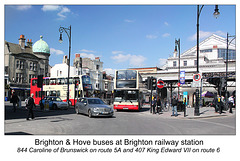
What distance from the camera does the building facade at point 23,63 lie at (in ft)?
183

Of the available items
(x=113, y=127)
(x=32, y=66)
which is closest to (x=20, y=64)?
(x=32, y=66)

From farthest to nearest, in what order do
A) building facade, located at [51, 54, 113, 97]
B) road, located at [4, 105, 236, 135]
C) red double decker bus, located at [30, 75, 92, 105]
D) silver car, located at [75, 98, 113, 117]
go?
building facade, located at [51, 54, 113, 97] → red double decker bus, located at [30, 75, 92, 105] → silver car, located at [75, 98, 113, 117] → road, located at [4, 105, 236, 135]

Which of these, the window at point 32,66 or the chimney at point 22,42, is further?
the window at point 32,66

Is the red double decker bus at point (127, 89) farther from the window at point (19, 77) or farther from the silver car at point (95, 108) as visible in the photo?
the window at point (19, 77)

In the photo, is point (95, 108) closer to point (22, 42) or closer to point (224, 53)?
point (22, 42)

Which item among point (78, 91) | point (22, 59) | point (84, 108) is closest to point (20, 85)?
point (22, 59)

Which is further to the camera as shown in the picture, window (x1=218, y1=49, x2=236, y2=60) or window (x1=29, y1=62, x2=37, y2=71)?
window (x1=218, y1=49, x2=236, y2=60)

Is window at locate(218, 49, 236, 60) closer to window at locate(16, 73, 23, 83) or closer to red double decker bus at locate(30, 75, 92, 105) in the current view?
red double decker bus at locate(30, 75, 92, 105)

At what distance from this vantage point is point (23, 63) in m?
59.7

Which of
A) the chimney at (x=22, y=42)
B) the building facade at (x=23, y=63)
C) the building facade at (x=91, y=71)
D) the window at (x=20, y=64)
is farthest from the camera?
the building facade at (x=91, y=71)

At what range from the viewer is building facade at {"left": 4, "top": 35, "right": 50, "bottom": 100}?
55719 millimetres

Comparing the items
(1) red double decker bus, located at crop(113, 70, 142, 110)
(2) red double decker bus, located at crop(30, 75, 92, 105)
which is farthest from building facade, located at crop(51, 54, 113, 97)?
(1) red double decker bus, located at crop(113, 70, 142, 110)

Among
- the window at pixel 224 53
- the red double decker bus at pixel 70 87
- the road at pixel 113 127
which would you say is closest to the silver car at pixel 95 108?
the road at pixel 113 127

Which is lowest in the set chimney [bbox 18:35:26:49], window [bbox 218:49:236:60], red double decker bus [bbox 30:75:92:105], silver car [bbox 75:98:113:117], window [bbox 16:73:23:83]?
silver car [bbox 75:98:113:117]
